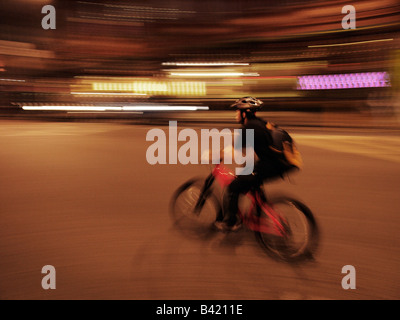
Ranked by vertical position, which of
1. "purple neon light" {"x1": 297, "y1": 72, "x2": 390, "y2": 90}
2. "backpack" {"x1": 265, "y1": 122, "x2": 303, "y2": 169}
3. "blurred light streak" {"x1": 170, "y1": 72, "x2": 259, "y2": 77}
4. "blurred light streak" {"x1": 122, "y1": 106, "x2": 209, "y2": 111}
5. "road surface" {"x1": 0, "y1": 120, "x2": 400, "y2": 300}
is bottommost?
"road surface" {"x1": 0, "y1": 120, "x2": 400, "y2": 300}

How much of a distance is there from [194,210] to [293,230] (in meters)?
1.23

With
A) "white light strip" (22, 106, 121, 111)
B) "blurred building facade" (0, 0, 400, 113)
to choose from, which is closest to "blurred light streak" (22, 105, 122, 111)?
"white light strip" (22, 106, 121, 111)

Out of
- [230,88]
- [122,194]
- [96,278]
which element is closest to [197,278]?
[96,278]

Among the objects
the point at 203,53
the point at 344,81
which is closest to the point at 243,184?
the point at 344,81

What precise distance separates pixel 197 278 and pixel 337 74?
19.2 m

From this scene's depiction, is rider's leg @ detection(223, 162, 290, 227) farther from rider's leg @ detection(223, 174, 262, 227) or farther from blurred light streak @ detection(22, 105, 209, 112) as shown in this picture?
blurred light streak @ detection(22, 105, 209, 112)

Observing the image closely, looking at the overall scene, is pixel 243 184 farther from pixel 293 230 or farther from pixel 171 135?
pixel 171 135

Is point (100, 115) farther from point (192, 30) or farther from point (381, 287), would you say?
point (381, 287)

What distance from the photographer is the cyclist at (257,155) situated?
12.8 ft

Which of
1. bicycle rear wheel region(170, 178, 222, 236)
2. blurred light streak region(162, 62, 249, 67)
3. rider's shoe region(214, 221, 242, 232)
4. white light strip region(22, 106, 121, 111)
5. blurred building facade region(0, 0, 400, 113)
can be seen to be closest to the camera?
rider's shoe region(214, 221, 242, 232)

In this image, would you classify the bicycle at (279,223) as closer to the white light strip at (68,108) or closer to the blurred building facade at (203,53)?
the blurred building facade at (203,53)

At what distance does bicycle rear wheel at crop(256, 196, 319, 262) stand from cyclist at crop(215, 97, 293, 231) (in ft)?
0.90

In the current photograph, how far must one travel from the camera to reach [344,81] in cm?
2031

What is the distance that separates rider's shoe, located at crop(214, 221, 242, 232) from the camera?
441 centimetres
